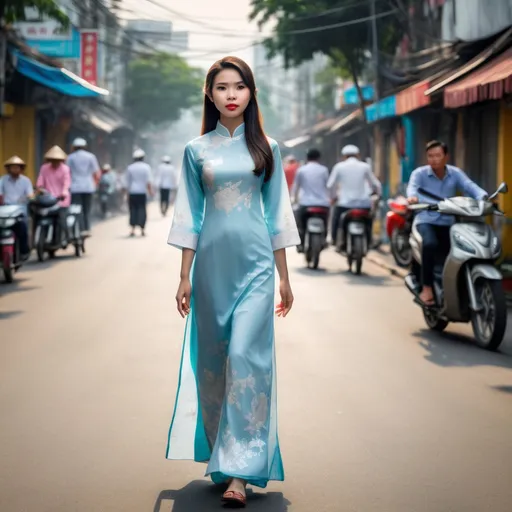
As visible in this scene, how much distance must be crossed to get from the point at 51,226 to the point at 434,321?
8.46 m

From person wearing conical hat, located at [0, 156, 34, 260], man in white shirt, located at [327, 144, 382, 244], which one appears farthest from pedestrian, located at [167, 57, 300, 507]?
man in white shirt, located at [327, 144, 382, 244]

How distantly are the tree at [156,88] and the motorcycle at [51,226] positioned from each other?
46361 mm

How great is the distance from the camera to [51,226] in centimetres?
1659

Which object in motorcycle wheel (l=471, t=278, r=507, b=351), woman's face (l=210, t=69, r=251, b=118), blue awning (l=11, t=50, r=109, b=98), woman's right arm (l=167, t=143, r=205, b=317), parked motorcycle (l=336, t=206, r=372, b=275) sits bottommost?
motorcycle wheel (l=471, t=278, r=507, b=351)

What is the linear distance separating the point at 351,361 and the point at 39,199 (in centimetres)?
905

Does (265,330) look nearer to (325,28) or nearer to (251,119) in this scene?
(251,119)

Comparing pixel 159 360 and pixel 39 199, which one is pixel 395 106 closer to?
pixel 39 199

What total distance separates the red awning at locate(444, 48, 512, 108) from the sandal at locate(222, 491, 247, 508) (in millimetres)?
8402

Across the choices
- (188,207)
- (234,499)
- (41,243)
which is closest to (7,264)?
(41,243)

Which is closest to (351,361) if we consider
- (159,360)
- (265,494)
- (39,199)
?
(159,360)

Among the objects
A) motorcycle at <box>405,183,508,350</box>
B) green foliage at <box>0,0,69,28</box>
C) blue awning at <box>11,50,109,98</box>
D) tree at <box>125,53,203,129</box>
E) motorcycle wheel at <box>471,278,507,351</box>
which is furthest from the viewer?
tree at <box>125,53,203,129</box>

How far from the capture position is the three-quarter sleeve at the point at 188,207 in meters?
4.58

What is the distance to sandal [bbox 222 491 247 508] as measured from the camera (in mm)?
4328

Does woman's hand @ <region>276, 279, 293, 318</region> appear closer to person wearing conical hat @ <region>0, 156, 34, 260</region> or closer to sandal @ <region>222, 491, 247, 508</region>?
sandal @ <region>222, 491, 247, 508</region>
